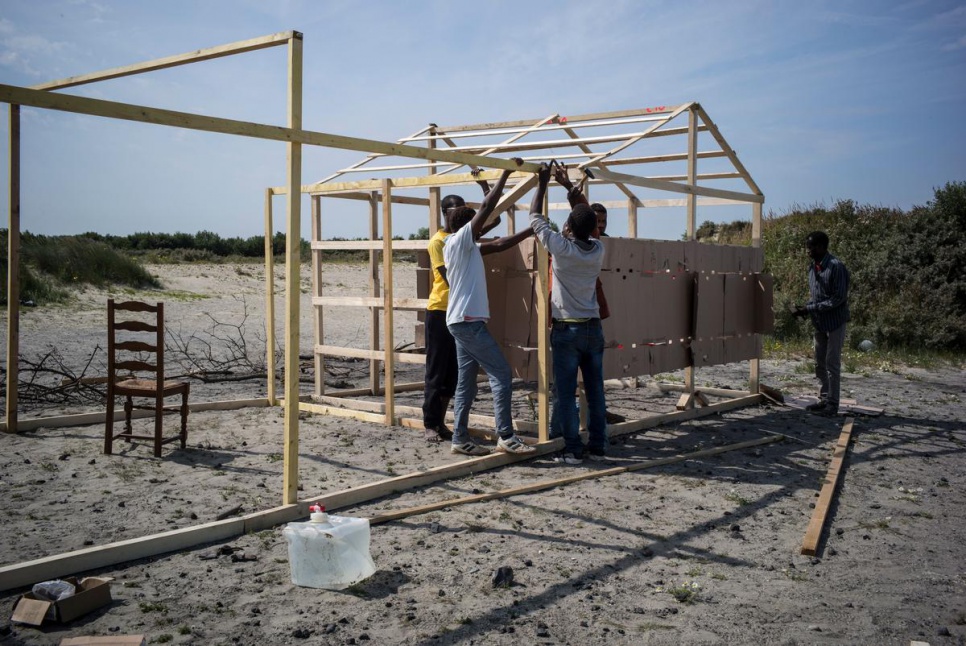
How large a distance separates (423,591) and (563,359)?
312 centimetres

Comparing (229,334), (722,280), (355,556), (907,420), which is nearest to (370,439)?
(355,556)

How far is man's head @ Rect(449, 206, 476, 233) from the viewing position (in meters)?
6.93

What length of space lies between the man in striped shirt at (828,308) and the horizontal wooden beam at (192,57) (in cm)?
664

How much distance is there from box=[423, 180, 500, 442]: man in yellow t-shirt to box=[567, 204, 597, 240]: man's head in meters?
1.07

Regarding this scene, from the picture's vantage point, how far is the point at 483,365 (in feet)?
22.1

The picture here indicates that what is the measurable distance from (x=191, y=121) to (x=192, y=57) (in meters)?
1.05

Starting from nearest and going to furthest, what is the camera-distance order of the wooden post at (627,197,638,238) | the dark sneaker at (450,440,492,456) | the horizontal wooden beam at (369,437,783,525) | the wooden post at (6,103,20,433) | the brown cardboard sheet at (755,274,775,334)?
the horizontal wooden beam at (369,437,783,525) → the dark sneaker at (450,440,492,456) → the wooden post at (6,103,20,433) → the brown cardboard sheet at (755,274,775,334) → the wooden post at (627,197,638,238)

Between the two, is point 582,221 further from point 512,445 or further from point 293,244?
point 293,244

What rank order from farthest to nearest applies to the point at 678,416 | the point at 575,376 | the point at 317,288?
the point at 317,288, the point at 678,416, the point at 575,376

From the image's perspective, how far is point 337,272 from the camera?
3088 cm

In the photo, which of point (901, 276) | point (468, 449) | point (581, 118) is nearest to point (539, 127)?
point (581, 118)

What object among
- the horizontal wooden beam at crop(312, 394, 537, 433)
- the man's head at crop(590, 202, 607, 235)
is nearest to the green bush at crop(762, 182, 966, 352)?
the man's head at crop(590, 202, 607, 235)

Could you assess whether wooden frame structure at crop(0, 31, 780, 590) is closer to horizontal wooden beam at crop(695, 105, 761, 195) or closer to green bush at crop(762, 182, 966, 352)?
horizontal wooden beam at crop(695, 105, 761, 195)

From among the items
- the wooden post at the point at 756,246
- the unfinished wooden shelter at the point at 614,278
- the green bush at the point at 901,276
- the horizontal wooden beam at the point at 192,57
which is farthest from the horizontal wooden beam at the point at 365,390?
the green bush at the point at 901,276
